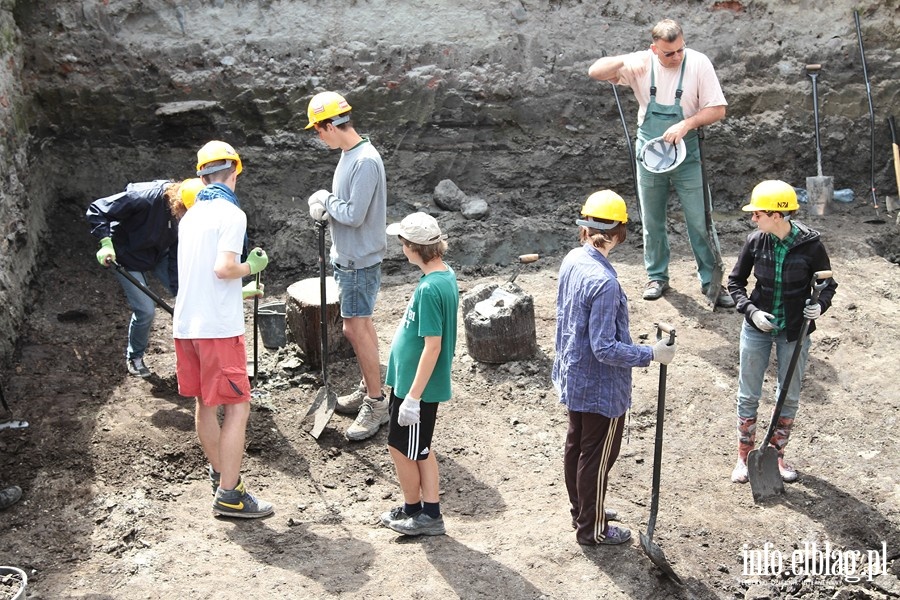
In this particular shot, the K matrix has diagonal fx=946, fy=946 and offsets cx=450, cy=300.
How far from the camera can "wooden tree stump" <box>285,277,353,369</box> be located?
7000 millimetres

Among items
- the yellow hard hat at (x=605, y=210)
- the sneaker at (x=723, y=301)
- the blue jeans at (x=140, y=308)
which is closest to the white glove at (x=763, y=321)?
the yellow hard hat at (x=605, y=210)

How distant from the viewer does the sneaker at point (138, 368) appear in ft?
22.7

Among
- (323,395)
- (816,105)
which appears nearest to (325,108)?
(323,395)

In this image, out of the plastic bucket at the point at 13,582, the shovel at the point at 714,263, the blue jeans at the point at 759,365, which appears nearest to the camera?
the plastic bucket at the point at 13,582

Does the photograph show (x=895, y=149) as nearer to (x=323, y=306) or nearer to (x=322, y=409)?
(x=323, y=306)

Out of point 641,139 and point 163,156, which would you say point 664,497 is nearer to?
point 641,139

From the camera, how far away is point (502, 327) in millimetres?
6875

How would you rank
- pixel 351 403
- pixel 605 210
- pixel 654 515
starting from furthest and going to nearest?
pixel 351 403 < pixel 654 515 < pixel 605 210

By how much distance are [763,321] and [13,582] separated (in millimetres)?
4009

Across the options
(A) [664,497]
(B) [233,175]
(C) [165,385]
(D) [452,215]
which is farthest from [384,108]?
(A) [664,497]

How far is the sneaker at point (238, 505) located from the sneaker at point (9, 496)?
1.09 m

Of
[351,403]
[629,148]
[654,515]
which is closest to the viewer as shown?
[654,515]

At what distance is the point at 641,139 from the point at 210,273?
3.84 meters

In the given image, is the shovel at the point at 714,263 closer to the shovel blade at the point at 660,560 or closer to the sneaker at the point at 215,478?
the shovel blade at the point at 660,560
